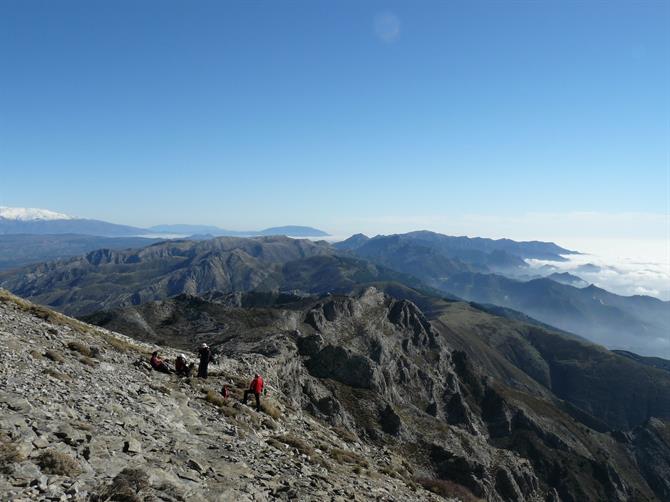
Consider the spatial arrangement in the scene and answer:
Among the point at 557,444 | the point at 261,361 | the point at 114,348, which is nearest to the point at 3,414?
the point at 114,348

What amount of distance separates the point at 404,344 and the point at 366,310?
59.5 ft

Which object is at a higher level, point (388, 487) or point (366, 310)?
point (388, 487)

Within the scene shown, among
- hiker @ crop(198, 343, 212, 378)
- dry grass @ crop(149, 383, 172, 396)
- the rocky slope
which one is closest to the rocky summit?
dry grass @ crop(149, 383, 172, 396)

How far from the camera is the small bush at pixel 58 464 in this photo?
15.3 metres

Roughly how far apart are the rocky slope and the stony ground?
28934mm

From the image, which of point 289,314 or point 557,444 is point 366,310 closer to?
point 289,314

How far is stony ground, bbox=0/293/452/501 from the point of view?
15.8 m

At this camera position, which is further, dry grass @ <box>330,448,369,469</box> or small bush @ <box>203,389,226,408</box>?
small bush @ <box>203,389,226,408</box>

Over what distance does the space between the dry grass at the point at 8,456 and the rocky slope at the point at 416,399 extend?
1776 inches

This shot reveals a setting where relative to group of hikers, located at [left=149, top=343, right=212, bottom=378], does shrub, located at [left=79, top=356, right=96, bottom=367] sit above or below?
above

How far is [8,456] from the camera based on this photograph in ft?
49.2

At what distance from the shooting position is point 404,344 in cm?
15288

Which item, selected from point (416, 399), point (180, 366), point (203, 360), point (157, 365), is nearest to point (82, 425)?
point (157, 365)

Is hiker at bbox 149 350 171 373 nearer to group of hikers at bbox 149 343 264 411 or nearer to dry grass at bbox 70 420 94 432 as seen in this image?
group of hikers at bbox 149 343 264 411
